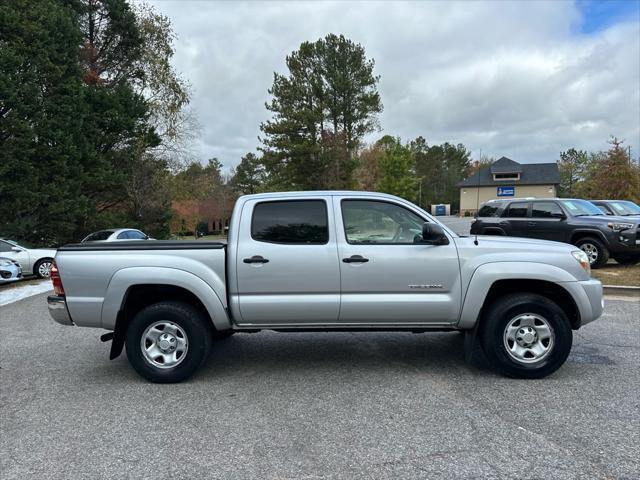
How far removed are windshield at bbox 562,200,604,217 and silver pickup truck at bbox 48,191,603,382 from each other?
8.50 metres

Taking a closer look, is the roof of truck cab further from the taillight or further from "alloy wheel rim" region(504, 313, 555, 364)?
the taillight

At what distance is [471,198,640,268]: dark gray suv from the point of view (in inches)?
443

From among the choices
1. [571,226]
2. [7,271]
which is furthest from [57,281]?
[571,226]

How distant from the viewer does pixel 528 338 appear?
4629 mm

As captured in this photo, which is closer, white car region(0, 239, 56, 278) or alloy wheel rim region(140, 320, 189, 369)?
alloy wheel rim region(140, 320, 189, 369)

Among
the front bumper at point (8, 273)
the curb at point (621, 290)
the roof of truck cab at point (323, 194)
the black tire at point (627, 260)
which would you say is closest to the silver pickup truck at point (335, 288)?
the roof of truck cab at point (323, 194)

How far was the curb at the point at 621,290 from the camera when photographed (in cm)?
921

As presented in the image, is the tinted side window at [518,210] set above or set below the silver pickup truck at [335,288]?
above

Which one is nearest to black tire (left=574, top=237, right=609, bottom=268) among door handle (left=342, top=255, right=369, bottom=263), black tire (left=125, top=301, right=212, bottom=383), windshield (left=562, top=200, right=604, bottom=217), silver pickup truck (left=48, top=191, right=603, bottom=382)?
windshield (left=562, top=200, right=604, bottom=217)

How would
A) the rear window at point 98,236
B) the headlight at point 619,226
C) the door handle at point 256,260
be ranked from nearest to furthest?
1. the door handle at point 256,260
2. the headlight at point 619,226
3. the rear window at point 98,236

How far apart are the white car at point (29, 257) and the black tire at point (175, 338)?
36.0 ft

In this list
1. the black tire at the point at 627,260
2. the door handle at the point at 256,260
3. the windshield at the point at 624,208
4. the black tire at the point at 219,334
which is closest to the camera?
the door handle at the point at 256,260

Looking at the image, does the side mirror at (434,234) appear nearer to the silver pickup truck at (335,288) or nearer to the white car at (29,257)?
the silver pickup truck at (335,288)

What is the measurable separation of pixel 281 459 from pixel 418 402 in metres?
1.45
